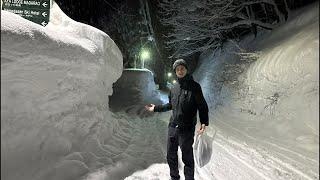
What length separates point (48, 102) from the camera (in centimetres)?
429

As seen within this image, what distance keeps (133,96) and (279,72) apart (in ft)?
34.2

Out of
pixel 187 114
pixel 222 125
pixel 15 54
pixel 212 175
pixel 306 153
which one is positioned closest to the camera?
pixel 15 54

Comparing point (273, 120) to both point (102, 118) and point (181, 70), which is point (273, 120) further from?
point (181, 70)

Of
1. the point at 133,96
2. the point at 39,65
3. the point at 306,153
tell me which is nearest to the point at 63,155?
the point at 39,65

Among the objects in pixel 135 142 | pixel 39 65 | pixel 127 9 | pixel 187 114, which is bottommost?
pixel 135 142

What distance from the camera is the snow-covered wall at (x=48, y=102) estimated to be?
3.33 meters

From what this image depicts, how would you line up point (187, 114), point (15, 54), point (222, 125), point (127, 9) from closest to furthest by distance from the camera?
point (15, 54), point (187, 114), point (222, 125), point (127, 9)

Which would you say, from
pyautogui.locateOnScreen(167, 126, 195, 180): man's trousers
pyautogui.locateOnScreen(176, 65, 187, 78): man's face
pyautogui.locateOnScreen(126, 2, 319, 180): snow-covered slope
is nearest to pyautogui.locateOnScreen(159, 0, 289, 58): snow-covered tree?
pyautogui.locateOnScreen(126, 2, 319, 180): snow-covered slope

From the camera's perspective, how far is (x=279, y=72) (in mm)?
8594

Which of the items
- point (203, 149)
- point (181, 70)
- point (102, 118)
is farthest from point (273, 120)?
point (181, 70)

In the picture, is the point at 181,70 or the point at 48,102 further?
the point at 181,70

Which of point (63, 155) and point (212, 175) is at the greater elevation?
point (63, 155)

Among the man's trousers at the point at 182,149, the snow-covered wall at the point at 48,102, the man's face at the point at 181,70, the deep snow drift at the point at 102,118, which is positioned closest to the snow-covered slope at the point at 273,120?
the deep snow drift at the point at 102,118

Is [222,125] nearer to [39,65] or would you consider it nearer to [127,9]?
[39,65]
